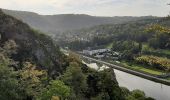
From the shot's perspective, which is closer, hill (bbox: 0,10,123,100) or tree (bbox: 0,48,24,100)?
tree (bbox: 0,48,24,100)

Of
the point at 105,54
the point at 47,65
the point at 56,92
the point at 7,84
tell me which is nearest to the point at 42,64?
the point at 47,65

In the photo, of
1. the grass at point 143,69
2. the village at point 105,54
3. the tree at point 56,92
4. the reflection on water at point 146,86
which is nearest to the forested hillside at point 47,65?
the tree at point 56,92

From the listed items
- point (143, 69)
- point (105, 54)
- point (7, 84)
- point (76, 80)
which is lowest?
point (105, 54)

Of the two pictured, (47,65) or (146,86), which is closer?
(47,65)

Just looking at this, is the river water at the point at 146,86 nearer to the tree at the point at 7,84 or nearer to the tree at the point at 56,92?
the tree at the point at 56,92

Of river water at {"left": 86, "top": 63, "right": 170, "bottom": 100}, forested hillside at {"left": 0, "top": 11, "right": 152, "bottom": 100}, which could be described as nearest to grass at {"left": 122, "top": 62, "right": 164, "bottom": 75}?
river water at {"left": 86, "top": 63, "right": 170, "bottom": 100}

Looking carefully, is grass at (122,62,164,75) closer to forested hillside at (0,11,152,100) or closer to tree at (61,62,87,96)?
forested hillside at (0,11,152,100)

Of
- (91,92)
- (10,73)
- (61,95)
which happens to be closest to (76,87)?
(91,92)

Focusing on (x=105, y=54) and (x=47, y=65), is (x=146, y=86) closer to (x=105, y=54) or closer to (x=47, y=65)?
(x=47, y=65)

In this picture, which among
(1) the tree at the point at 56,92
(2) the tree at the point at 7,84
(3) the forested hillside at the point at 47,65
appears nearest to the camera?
(2) the tree at the point at 7,84

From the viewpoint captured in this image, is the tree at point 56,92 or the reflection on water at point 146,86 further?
the reflection on water at point 146,86
